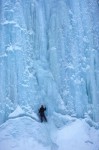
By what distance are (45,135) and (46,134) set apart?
12 cm

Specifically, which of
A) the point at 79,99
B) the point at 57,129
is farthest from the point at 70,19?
the point at 57,129

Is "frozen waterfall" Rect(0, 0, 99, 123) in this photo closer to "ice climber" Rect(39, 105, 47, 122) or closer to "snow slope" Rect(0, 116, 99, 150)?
"ice climber" Rect(39, 105, 47, 122)

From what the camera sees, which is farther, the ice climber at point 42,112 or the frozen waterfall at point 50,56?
the frozen waterfall at point 50,56

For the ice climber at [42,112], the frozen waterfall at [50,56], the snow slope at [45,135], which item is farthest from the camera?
the frozen waterfall at [50,56]

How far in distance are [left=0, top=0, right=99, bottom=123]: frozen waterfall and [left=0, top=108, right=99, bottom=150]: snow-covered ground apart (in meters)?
0.54

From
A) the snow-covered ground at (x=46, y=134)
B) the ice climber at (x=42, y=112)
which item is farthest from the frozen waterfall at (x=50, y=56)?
the snow-covered ground at (x=46, y=134)

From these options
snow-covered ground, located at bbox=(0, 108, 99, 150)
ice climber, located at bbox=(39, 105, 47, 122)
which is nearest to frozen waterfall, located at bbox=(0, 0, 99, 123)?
ice climber, located at bbox=(39, 105, 47, 122)

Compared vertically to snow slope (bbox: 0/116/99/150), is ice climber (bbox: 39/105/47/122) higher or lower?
higher

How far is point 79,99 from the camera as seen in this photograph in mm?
16688

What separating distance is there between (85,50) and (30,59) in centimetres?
300

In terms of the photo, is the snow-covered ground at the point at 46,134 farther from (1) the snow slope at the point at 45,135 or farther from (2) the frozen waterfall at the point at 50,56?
(2) the frozen waterfall at the point at 50,56

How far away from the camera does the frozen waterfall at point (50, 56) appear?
16188 mm

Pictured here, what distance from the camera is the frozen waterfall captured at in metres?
16.2

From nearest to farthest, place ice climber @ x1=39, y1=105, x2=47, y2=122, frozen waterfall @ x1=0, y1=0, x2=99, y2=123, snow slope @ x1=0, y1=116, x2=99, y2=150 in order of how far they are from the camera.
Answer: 1. snow slope @ x1=0, y1=116, x2=99, y2=150
2. ice climber @ x1=39, y1=105, x2=47, y2=122
3. frozen waterfall @ x1=0, y1=0, x2=99, y2=123
